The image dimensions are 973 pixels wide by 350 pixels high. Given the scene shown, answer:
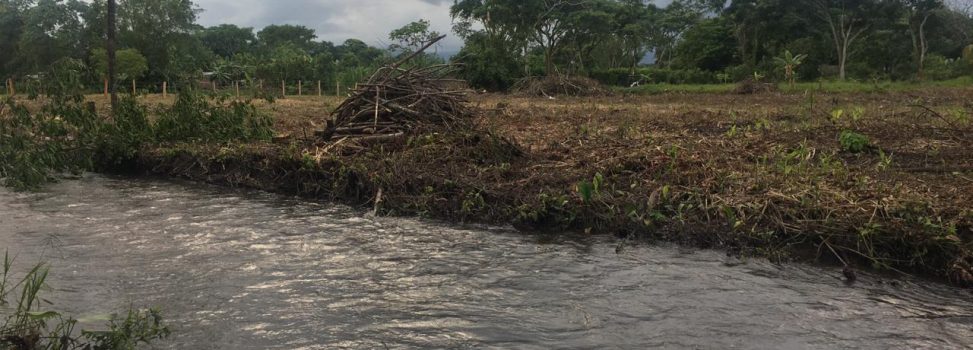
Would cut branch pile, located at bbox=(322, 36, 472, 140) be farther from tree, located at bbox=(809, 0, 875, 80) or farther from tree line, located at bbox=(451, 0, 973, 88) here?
tree, located at bbox=(809, 0, 875, 80)

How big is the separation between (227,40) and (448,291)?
276 ft

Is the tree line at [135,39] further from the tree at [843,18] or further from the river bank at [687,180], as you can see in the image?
the river bank at [687,180]

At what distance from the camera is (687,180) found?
7.57 meters

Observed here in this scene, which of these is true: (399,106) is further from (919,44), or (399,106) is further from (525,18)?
(919,44)

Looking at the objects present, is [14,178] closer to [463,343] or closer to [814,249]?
[463,343]

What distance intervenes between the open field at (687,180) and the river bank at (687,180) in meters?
0.02

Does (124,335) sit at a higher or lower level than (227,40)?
lower

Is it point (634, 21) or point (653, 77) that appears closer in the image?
point (653, 77)

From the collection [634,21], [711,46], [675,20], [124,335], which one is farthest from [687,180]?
[675,20]

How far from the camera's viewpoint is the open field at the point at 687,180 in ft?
19.9

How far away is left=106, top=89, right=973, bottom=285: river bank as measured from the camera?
6.07 m

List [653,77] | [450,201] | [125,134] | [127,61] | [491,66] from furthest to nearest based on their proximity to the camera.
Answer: [653,77]
[127,61]
[491,66]
[125,134]
[450,201]

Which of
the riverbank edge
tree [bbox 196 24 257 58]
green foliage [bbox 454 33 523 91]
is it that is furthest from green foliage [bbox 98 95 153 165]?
tree [bbox 196 24 257 58]

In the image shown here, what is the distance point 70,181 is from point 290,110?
32.6ft
